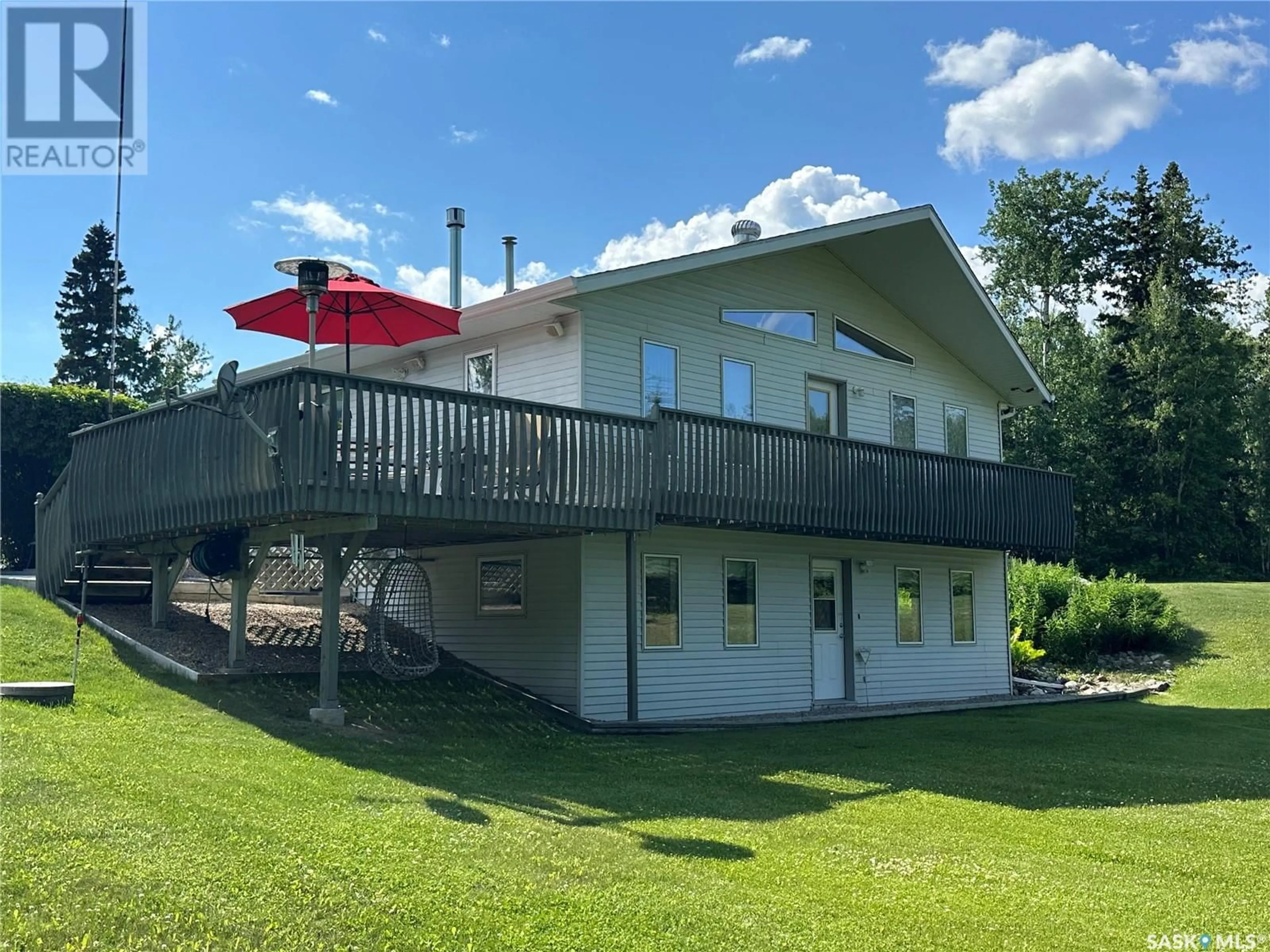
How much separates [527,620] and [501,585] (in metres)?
0.77

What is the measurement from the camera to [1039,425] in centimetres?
→ 4147

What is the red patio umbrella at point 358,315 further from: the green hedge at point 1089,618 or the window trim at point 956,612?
the green hedge at point 1089,618

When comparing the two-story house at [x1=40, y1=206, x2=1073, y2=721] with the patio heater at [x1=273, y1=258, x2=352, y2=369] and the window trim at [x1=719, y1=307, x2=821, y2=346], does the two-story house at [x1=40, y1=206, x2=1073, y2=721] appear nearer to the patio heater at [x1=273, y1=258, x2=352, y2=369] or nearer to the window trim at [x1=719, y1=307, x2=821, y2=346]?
the window trim at [x1=719, y1=307, x2=821, y2=346]

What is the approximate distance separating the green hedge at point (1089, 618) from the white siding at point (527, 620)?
44.6 ft

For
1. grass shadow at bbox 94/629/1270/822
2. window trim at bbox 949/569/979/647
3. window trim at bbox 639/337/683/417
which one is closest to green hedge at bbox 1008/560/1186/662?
window trim at bbox 949/569/979/647

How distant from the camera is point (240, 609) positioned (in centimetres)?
1321

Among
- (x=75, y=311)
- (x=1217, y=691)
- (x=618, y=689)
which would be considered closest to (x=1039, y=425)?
(x=1217, y=691)

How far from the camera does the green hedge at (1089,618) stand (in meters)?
25.2

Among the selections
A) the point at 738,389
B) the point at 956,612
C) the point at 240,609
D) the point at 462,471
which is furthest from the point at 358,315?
the point at 956,612

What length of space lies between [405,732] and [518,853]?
4.97 meters

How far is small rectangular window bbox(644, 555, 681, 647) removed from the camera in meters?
15.4

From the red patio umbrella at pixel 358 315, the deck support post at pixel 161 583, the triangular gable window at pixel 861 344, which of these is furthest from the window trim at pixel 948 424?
the deck support post at pixel 161 583

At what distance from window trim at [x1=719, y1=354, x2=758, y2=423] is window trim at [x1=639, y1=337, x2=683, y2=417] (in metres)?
0.75

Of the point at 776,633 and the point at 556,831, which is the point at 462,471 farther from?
the point at 776,633
